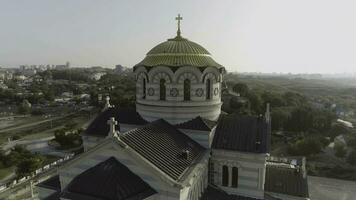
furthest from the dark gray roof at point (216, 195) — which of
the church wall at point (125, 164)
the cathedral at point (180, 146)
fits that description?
the church wall at point (125, 164)

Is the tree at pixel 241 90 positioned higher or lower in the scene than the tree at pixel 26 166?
higher

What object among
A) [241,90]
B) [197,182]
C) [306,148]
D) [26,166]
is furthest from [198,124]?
[241,90]

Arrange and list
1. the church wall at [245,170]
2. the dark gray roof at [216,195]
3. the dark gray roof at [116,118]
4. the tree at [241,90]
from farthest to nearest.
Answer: the tree at [241,90]
the dark gray roof at [116,118]
the church wall at [245,170]
the dark gray roof at [216,195]

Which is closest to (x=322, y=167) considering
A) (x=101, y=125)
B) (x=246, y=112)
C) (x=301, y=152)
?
(x=301, y=152)

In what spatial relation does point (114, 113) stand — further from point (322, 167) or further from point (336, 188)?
point (322, 167)

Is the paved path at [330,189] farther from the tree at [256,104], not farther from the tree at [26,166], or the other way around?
A: the tree at [26,166]

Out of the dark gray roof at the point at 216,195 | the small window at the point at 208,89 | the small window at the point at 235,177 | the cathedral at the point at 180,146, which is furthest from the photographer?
the small window at the point at 208,89
